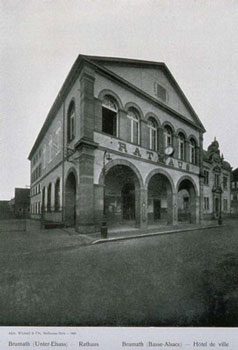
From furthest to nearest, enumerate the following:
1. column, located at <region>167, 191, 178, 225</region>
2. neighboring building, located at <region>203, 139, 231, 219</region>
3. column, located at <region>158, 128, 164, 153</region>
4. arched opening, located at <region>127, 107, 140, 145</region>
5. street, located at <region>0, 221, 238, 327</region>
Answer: neighboring building, located at <region>203, 139, 231, 219</region> < column, located at <region>167, 191, 178, 225</region> < column, located at <region>158, 128, 164, 153</region> < arched opening, located at <region>127, 107, 140, 145</region> < street, located at <region>0, 221, 238, 327</region>

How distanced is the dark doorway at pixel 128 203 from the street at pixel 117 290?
6944 millimetres

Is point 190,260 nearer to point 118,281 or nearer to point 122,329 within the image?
point 118,281

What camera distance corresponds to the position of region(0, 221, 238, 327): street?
8.78ft

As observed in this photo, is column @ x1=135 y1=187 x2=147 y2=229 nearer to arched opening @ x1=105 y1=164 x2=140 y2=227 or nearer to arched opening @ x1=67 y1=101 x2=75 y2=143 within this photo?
arched opening @ x1=105 y1=164 x2=140 y2=227

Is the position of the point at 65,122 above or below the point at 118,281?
above

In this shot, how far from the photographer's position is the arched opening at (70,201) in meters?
9.93

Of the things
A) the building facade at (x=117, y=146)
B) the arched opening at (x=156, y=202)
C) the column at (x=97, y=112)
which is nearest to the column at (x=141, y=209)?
the building facade at (x=117, y=146)

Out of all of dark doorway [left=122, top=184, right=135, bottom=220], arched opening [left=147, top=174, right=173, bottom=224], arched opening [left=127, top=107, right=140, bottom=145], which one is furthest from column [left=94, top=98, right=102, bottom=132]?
arched opening [left=147, top=174, right=173, bottom=224]

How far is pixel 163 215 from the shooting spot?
14797 mm

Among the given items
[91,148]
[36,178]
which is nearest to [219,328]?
[91,148]

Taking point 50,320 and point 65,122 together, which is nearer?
point 50,320

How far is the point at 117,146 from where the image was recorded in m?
8.97

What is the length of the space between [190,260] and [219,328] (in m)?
1.80

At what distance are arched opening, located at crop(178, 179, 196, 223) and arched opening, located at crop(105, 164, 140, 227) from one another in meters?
4.29
